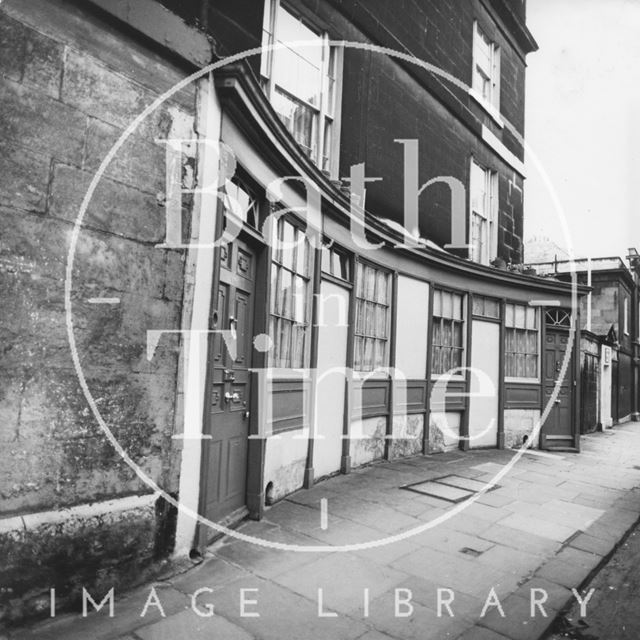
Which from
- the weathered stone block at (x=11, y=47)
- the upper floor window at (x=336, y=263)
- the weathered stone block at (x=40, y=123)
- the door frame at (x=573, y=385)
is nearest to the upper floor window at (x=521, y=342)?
the door frame at (x=573, y=385)

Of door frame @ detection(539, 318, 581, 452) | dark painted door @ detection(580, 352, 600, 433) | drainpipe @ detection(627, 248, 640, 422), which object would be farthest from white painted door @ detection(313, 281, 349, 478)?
drainpipe @ detection(627, 248, 640, 422)

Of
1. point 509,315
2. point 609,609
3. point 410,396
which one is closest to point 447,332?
point 410,396

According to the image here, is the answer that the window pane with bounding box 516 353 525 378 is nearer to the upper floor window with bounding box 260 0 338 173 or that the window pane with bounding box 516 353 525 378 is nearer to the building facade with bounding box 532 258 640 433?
the upper floor window with bounding box 260 0 338 173

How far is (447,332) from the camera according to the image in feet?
33.6

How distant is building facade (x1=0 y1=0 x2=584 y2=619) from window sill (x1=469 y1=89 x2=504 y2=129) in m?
1.65

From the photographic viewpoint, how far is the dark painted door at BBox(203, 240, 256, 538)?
14.8 feet

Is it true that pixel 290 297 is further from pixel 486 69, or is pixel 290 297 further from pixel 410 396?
pixel 486 69

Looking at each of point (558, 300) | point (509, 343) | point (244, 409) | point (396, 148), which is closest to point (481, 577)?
point (244, 409)

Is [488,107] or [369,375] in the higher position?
[488,107]

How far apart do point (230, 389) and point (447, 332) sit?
248 inches

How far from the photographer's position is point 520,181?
13.6 m

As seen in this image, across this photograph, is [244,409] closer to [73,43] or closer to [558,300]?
[73,43]

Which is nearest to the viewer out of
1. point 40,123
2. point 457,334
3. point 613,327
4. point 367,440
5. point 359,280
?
point 40,123

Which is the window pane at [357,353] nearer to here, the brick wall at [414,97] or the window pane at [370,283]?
the window pane at [370,283]
